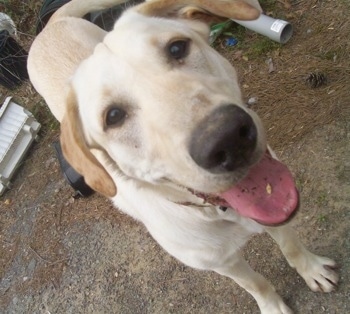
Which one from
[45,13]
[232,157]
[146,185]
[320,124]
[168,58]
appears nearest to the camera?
[232,157]

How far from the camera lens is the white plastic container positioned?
16.7ft

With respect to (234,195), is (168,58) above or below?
above

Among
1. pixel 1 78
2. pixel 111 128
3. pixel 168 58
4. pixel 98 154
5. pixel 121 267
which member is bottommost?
pixel 121 267

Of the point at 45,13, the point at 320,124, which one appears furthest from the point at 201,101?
the point at 45,13

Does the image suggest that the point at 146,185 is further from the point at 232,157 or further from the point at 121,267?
the point at 121,267

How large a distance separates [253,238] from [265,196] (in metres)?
1.50

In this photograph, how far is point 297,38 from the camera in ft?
13.7

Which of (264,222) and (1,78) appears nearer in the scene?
(264,222)

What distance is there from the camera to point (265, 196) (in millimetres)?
2127

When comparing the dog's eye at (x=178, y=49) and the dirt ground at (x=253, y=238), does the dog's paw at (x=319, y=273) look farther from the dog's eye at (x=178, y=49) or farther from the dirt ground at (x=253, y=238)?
the dog's eye at (x=178, y=49)

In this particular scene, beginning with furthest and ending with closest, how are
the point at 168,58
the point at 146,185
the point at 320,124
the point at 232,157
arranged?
1. the point at 320,124
2. the point at 146,185
3. the point at 168,58
4. the point at 232,157

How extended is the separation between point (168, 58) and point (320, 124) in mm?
1980

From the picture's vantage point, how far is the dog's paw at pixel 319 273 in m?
3.11

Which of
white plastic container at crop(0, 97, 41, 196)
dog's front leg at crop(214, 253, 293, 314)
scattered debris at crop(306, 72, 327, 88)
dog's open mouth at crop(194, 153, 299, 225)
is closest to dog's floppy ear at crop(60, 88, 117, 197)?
dog's open mouth at crop(194, 153, 299, 225)
